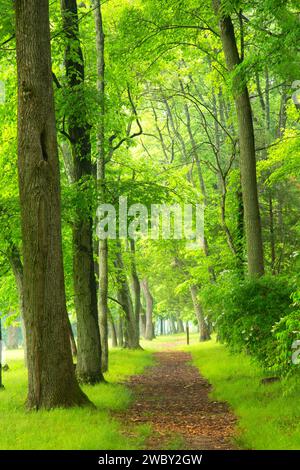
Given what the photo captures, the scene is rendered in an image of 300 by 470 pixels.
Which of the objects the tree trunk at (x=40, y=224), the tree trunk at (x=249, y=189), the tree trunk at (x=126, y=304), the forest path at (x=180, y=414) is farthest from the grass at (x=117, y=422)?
A: the tree trunk at (x=126, y=304)

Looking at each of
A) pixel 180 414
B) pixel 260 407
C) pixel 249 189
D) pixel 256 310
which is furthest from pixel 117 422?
pixel 249 189

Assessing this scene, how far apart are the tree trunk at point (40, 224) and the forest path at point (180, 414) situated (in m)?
1.49

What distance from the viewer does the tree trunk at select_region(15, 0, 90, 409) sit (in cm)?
951

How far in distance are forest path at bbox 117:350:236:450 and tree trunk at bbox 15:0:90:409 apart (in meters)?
1.49

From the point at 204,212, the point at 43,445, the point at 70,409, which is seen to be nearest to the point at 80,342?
the point at 70,409

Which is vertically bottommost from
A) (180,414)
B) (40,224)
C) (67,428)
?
(180,414)

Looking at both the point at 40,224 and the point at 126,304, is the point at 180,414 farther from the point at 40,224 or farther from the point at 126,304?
the point at 126,304

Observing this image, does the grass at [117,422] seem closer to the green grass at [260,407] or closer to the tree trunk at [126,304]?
the green grass at [260,407]

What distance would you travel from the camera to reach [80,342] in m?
14.4

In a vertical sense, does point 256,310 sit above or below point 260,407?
above

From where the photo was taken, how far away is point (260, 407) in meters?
9.59

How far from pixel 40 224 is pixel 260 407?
4.87 m

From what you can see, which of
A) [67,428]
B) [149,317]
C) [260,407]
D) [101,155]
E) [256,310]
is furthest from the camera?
[149,317]

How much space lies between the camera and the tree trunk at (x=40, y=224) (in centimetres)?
951
